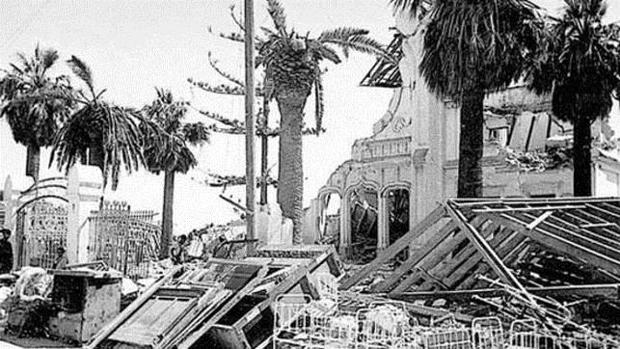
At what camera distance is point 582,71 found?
18.3m

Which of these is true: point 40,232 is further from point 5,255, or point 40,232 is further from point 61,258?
point 61,258

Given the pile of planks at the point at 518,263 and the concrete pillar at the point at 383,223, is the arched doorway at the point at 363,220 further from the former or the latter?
the pile of planks at the point at 518,263

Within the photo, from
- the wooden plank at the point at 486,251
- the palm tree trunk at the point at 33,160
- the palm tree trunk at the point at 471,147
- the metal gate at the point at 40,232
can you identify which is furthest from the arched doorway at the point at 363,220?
the wooden plank at the point at 486,251

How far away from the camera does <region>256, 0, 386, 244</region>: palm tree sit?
20875 millimetres

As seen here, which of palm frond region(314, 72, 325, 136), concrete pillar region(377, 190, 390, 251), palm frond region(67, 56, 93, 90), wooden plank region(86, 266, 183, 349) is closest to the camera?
wooden plank region(86, 266, 183, 349)

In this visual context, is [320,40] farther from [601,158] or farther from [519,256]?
[519,256]

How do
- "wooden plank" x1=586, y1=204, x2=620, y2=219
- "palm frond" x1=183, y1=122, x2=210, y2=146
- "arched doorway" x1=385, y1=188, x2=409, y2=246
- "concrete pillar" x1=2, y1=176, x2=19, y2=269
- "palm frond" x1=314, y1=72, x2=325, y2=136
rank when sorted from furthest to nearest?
1. "palm frond" x1=183, y1=122, x2=210, y2=146
2. "arched doorway" x1=385, y1=188, x2=409, y2=246
3. "palm frond" x1=314, y1=72, x2=325, y2=136
4. "concrete pillar" x1=2, y1=176, x2=19, y2=269
5. "wooden plank" x1=586, y1=204, x2=620, y2=219

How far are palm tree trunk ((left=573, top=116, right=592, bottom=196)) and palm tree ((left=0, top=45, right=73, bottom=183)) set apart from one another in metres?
20.2

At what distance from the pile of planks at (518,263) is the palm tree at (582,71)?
588 cm

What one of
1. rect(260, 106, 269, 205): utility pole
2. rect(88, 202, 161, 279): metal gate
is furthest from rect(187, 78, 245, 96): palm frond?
rect(88, 202, 161, 279): metal gate

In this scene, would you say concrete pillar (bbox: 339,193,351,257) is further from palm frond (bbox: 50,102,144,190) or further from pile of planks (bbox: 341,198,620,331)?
pile of planks (bbox: 341,198,620,331)

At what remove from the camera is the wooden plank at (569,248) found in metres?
9.48

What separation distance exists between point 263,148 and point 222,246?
26.8 metres

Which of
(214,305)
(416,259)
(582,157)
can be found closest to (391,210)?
(582,157)
